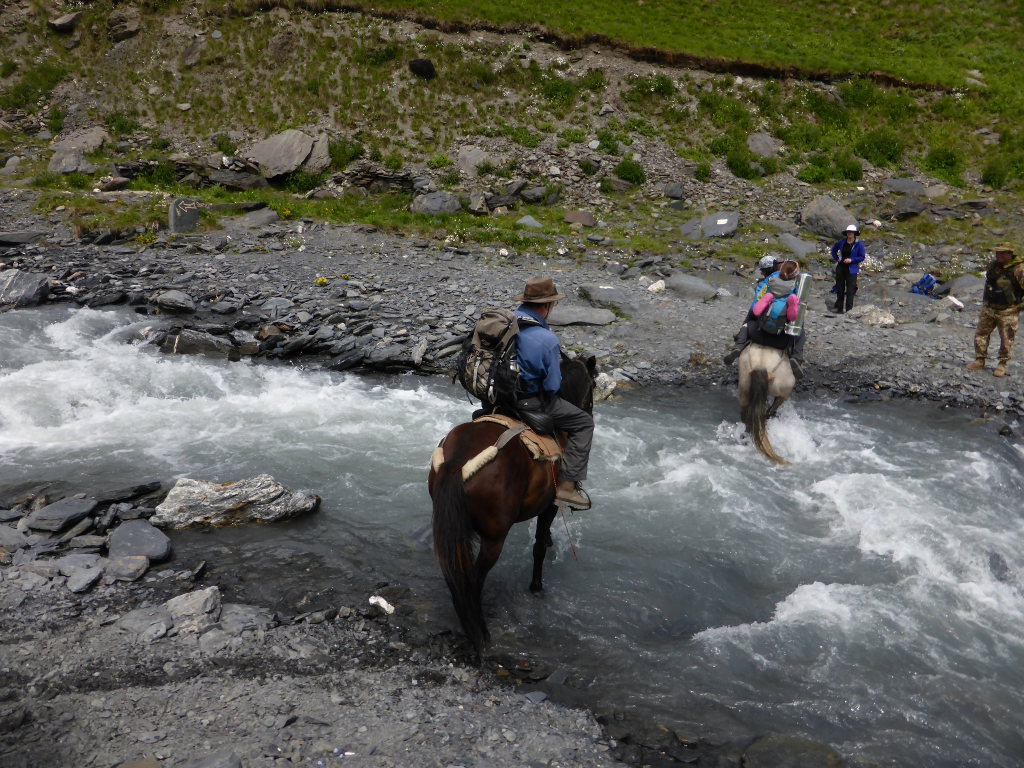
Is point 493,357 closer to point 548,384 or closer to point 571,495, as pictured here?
point 548,384

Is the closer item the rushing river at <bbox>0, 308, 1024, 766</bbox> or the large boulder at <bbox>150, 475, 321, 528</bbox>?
the rushing river at <bbox>0, 308, 1024, 766</bbox>

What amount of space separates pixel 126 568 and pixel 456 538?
10.7ft

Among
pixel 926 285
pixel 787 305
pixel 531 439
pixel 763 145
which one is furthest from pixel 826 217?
pixel 531 439

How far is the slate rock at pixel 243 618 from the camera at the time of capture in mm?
5289

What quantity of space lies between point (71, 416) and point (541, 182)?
54.8ft

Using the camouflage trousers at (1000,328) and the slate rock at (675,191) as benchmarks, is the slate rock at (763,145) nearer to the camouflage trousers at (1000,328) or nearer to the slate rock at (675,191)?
the slate rock at (675,191)

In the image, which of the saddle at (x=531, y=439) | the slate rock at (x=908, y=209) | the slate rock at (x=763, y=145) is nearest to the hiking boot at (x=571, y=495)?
the saddle at (x=531, y=439)

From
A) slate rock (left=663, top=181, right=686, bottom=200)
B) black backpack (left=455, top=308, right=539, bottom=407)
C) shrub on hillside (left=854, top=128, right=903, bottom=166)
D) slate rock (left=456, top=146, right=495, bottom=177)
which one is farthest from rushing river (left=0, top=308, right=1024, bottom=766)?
shrub on hillside (left=854, top=128, right=903, bottom=166)

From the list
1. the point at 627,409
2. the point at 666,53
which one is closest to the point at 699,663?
the point at 627,409

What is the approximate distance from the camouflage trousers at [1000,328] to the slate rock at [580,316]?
6.62 meters

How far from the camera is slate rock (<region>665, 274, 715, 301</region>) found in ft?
50.1

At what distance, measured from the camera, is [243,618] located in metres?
5.44

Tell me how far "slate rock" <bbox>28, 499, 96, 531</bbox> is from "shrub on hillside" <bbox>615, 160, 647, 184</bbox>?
19.6 m

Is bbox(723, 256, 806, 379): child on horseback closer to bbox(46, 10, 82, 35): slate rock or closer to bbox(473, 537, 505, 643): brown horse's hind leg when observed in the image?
bbox(473, 537, 505, 643): brown horse's hind leg
